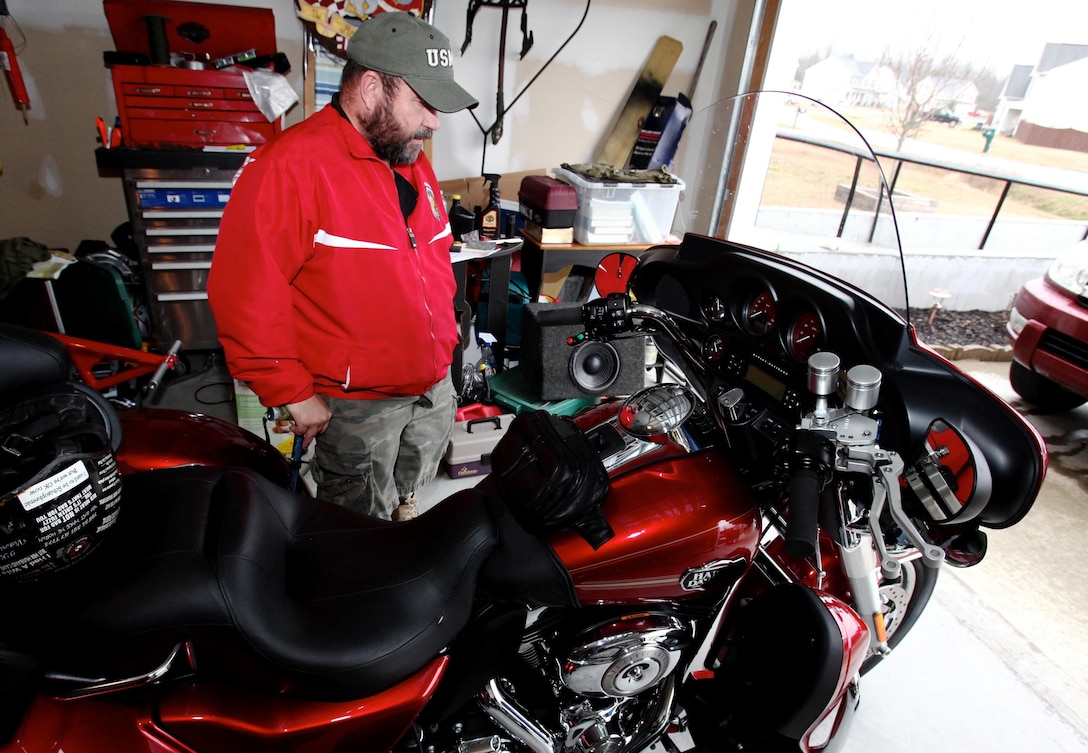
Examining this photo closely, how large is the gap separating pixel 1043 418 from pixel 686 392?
2.98 meters

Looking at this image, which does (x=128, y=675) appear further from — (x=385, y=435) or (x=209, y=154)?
(x=209, y=154)

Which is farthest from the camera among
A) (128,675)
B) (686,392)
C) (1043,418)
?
(1043,418)

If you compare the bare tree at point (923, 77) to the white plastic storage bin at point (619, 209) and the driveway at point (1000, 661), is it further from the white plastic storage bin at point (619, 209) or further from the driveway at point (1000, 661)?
the driveway at point (1000, 661)

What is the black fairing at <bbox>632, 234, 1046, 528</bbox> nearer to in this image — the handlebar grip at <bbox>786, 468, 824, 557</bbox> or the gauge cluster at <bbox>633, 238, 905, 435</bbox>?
the gauge cluster at <bbox>633, 238, 905, 435</bbox>

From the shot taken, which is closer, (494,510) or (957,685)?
(494,510)

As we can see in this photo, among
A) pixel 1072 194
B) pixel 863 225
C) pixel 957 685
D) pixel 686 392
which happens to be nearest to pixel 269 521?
pixel 686 392

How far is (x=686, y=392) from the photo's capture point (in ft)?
3.99

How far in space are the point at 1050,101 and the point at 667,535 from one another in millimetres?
4155

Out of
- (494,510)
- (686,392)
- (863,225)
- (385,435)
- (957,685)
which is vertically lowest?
(957,685)

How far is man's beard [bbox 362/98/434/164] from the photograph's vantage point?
1.48 m

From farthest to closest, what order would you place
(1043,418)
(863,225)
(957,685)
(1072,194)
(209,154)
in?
(1072,194), (1043,418), (209,154), (957,685), (863,225)

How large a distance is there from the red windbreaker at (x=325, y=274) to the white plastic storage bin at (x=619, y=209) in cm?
152

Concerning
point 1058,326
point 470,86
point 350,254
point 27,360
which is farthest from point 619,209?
point 27,360

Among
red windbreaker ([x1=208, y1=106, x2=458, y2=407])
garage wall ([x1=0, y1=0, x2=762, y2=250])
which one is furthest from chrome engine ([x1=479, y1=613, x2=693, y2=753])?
garage wall ([x1=0, y1=0, x2=762, y2=250])
